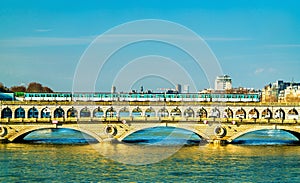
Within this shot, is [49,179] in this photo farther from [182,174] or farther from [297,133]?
[297,133]

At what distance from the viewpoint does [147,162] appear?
56.1 metres

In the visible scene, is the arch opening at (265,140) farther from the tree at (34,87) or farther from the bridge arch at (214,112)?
the tree at (34,87)

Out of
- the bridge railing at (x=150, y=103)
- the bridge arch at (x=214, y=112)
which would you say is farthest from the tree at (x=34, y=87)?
the bridge arch at (x=214, y=112)

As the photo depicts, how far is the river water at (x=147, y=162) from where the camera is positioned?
48.5m

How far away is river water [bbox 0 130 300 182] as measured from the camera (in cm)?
4847

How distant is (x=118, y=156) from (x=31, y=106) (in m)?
25.7

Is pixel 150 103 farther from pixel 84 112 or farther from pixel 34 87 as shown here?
pixel 34 87

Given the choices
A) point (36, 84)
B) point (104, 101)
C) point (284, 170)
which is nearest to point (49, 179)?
point (284, 170)

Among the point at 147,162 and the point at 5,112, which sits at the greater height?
the point at 5,112

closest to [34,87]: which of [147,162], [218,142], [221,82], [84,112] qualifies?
[221,82]

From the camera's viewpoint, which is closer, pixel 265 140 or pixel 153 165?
pixel 153 165

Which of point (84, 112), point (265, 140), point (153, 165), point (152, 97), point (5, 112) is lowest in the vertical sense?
point (153, 165)

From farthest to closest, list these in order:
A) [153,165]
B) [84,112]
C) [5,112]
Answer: [5,112], [84,112], [153,165]

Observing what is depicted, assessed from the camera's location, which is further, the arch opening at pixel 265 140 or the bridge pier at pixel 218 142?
the arch opening at pixel 265 140
